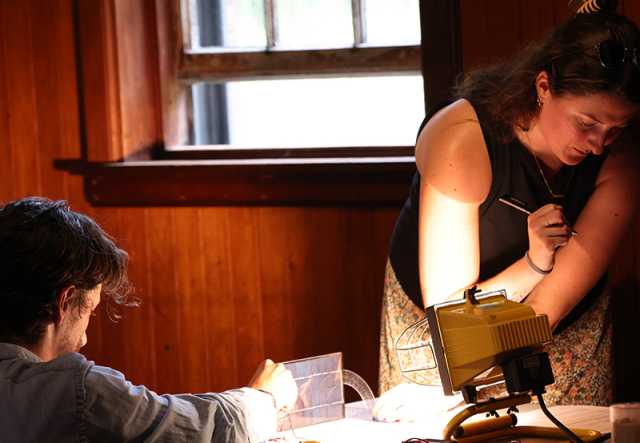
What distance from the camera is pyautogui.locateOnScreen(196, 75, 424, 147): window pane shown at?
12.4 feet

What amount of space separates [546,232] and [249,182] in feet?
5.02

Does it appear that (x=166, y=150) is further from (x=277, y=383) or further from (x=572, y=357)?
(x=277, y=383)

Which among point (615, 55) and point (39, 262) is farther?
point (615, 55)

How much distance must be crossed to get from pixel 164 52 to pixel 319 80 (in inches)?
21.9

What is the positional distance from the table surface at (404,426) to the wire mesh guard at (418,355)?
14cm

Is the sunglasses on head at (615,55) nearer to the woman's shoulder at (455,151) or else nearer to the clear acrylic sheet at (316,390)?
the woman's shoulder at (455,151)

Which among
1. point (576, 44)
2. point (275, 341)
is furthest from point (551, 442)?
point (275, 341)

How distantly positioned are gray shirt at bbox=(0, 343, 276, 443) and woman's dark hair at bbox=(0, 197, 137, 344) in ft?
0.18

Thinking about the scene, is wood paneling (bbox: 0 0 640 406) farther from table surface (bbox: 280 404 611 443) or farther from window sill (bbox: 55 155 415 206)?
table surface (bbox: 280 404 611 443)

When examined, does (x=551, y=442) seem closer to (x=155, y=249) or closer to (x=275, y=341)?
(x=275, y=341)

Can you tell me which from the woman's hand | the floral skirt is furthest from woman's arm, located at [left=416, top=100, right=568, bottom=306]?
the floral skirt

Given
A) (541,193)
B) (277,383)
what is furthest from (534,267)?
(277,383)

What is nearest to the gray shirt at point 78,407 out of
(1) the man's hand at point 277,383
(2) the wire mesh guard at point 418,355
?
(1) the man's hand at point 277,383

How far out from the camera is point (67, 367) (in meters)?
1.70
